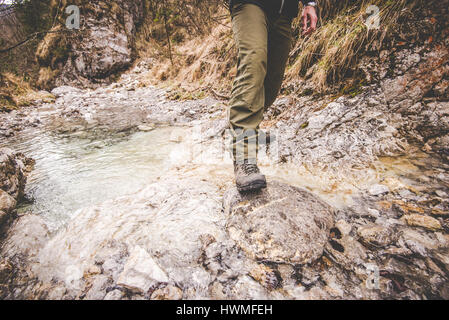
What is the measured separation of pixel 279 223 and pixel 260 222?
0.10 m

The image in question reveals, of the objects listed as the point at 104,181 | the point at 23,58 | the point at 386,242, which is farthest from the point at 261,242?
the point at 23,58

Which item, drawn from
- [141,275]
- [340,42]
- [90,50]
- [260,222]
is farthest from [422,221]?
[90,50]

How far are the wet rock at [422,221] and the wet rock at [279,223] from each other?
1.24ft

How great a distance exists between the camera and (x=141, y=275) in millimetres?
927

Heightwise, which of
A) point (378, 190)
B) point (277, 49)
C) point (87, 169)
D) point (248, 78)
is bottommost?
point (87, 169)

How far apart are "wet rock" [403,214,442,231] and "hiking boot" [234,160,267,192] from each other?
79cm

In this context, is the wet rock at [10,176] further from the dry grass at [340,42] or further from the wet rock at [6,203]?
the dry grass at [340,42]

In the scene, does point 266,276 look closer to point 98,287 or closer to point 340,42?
point 98,287

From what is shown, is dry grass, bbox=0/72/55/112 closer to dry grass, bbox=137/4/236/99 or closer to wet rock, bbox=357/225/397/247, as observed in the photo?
dry grass, bbox=137/4/236/99

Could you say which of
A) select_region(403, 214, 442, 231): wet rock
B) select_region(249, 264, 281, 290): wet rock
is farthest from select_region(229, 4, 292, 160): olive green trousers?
select_region(403, 214, 442, 231): wet rock

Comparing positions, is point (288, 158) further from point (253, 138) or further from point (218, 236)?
point (218, 236)

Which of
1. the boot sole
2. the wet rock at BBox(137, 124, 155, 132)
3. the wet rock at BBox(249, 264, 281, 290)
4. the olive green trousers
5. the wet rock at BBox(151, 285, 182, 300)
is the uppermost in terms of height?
the olive green trousers

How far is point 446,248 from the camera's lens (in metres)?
0.92

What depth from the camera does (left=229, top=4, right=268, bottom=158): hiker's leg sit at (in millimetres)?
1256
